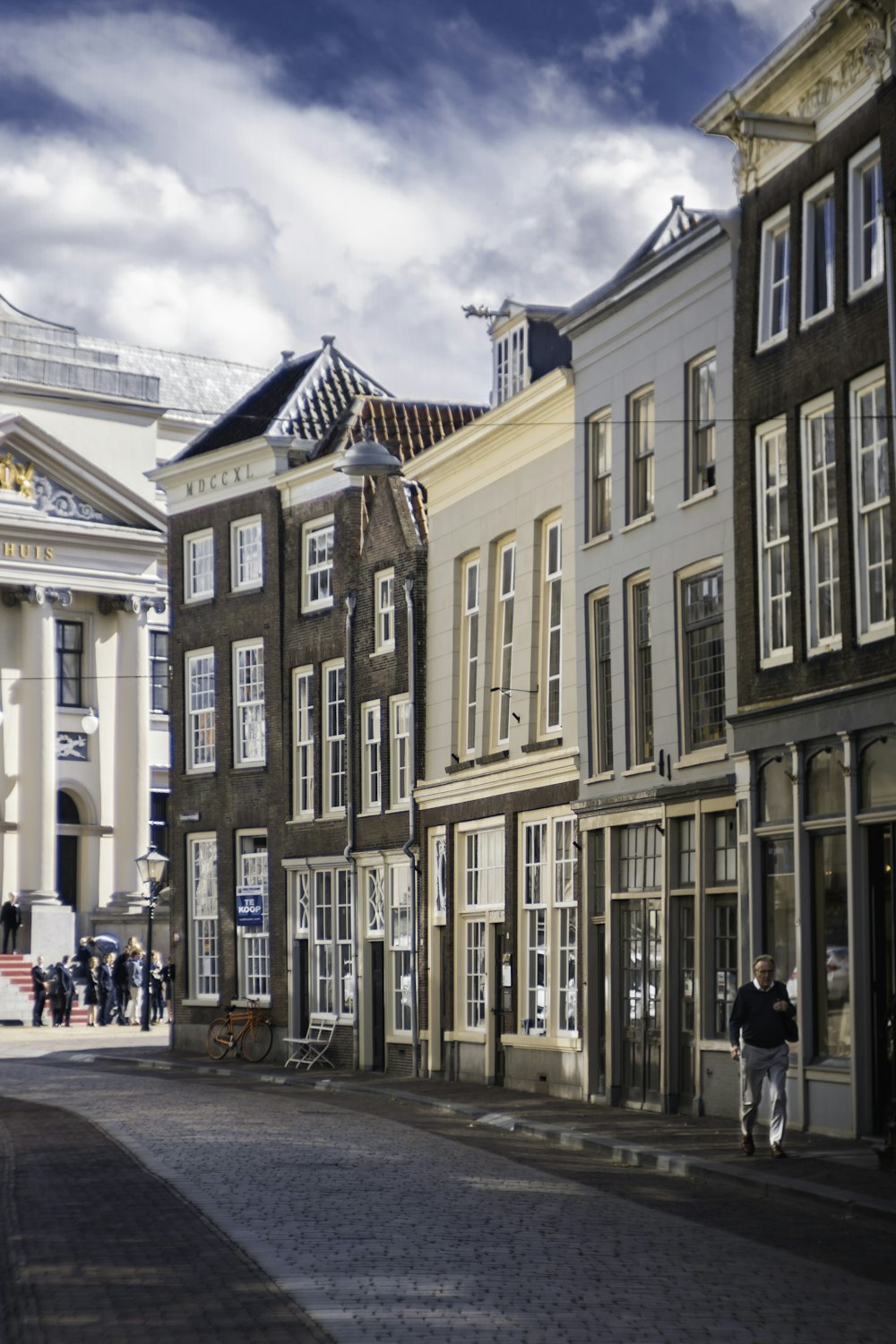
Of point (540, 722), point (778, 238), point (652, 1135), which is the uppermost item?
point (778, 238)

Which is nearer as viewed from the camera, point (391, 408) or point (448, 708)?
point (448, 708)

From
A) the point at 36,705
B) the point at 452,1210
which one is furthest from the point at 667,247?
the point at 36,705

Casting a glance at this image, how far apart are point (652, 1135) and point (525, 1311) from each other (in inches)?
446

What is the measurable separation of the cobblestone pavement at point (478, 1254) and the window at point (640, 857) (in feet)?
20.2

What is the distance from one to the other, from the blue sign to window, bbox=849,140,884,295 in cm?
2189

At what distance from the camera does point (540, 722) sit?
31672 mm

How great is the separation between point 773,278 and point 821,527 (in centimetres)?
316

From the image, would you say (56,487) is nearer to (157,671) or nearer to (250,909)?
(157,671)

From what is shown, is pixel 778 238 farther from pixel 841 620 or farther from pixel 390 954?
pixel 390 954

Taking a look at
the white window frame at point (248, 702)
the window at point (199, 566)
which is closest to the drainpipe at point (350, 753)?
the white window frame at point (248, 702)

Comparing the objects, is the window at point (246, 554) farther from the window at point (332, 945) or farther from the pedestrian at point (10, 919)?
the pedestrian at point (10, 919)

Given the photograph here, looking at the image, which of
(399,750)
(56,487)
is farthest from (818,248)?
(56,487)

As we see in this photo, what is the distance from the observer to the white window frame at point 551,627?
31.1 meters

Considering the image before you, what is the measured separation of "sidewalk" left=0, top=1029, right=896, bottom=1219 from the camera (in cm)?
1755
